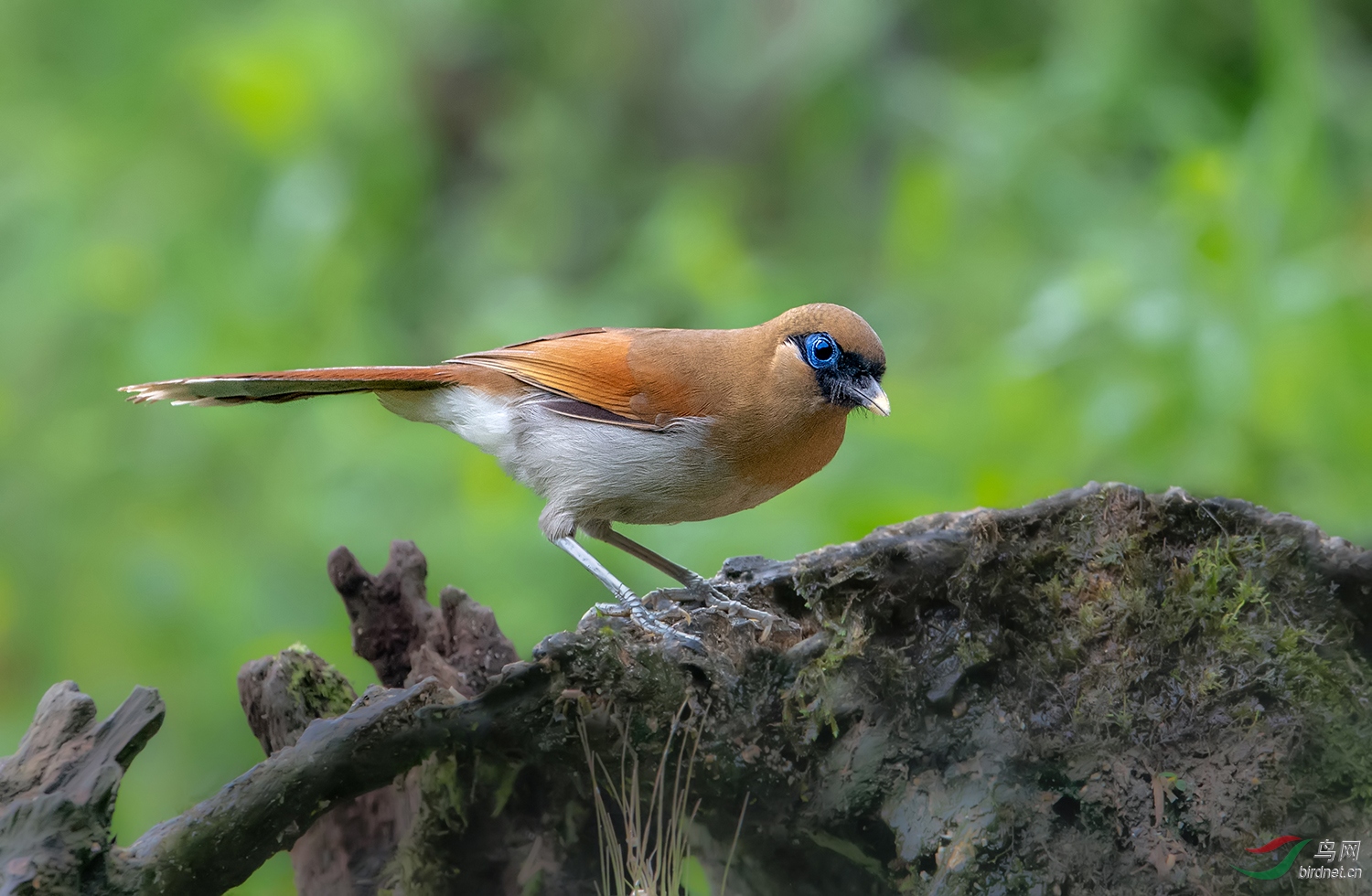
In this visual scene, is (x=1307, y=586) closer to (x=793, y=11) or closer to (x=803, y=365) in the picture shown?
(x=803, y=365)

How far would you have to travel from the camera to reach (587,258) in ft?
28.5

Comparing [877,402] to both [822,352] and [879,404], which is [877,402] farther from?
[822,352]

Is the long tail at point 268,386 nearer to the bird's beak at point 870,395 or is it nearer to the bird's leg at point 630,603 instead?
the bird's leg at point 630,603

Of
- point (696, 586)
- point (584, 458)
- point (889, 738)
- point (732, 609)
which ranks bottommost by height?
point (889, 738)

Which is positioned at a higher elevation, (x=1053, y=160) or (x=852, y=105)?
(x=852, y=105)

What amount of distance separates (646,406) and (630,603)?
0.67 meters

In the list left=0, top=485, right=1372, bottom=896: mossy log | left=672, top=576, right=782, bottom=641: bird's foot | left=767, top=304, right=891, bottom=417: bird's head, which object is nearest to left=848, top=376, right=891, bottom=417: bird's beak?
left=767, top=304, right=891, bottom=417: bird's head

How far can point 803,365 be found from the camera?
13.1 feet

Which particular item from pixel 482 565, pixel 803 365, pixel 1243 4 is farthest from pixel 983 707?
pixel 1243 4

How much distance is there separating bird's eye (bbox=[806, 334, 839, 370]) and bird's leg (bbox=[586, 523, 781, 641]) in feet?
2.43

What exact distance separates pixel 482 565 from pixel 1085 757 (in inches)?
126

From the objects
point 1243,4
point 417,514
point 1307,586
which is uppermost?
point 1243,4

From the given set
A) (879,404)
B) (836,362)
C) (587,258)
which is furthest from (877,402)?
(587,258)

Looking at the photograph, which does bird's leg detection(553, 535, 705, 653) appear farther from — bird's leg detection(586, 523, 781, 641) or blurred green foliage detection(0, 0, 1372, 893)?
blurred green foliage detection(0, 0, 1372, 893)
